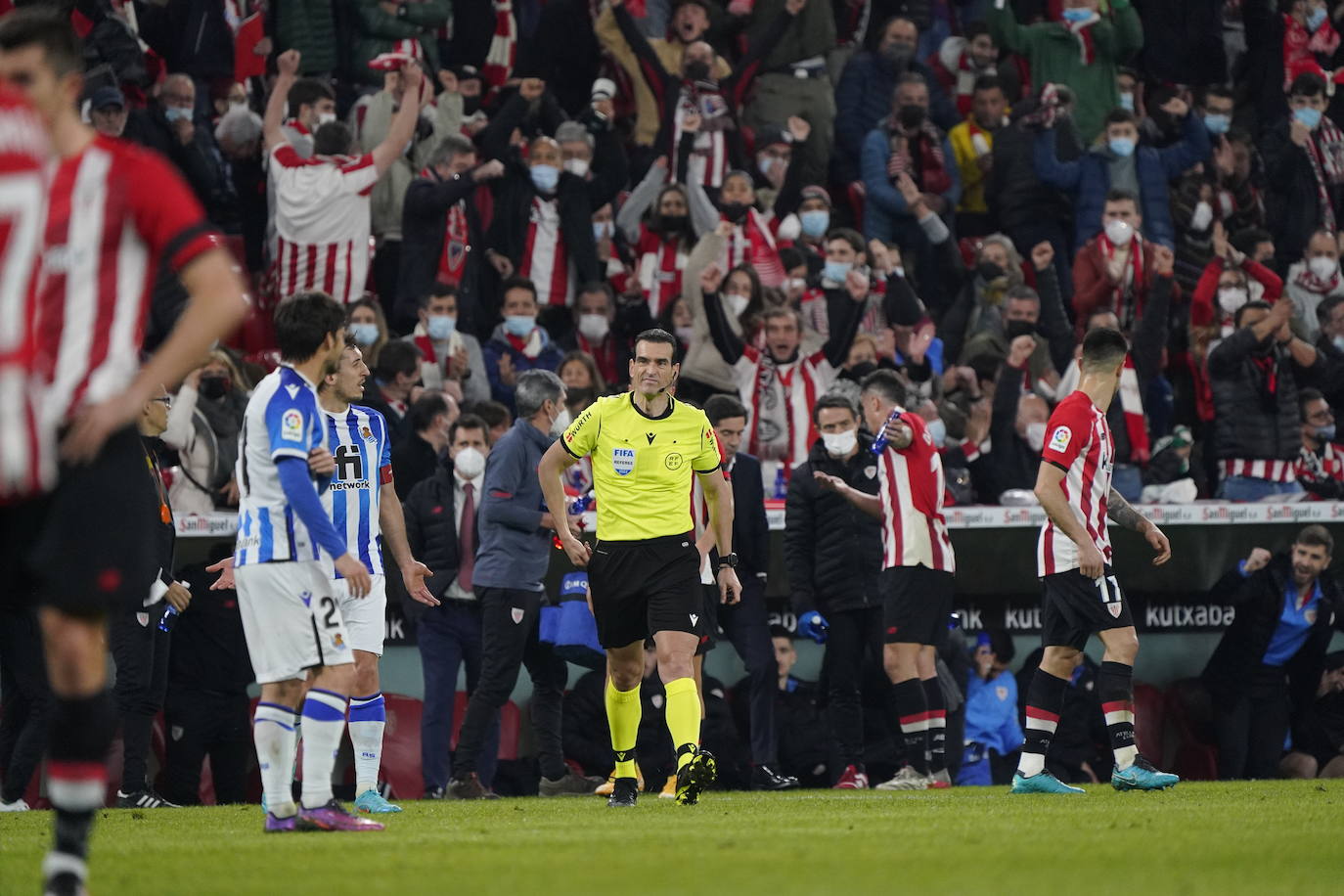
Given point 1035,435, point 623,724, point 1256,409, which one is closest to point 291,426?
point 623,724

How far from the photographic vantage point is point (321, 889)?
526 cm

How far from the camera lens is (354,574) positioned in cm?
689

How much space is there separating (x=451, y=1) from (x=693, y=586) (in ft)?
29.8

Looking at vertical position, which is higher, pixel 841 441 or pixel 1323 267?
pixel 1323 267

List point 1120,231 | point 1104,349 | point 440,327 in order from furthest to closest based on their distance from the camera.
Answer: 1. point 1120,231
2. point 440,327
3. point 1104,349

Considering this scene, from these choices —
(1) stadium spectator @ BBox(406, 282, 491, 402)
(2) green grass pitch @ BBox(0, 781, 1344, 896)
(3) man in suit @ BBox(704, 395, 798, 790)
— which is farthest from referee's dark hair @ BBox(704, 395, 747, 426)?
(2) green grass pitch @ BBox(0, 781, 1344, 896)

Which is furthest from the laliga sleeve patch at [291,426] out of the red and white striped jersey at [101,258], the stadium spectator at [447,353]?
the stadium spectator at [447,353]

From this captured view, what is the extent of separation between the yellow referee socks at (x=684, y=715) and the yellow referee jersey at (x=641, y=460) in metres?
0.81

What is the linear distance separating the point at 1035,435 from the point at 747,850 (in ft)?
27.6

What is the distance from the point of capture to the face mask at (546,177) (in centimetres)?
1508

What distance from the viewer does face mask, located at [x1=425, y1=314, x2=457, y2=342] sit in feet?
45.2

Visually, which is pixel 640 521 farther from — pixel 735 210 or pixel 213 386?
pixel 735 210

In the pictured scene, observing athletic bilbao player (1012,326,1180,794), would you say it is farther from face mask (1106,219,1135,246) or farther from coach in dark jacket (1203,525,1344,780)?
face mask (1106,219,1135,246)

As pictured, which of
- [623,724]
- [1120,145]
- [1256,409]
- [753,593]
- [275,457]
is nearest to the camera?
[275,457]
